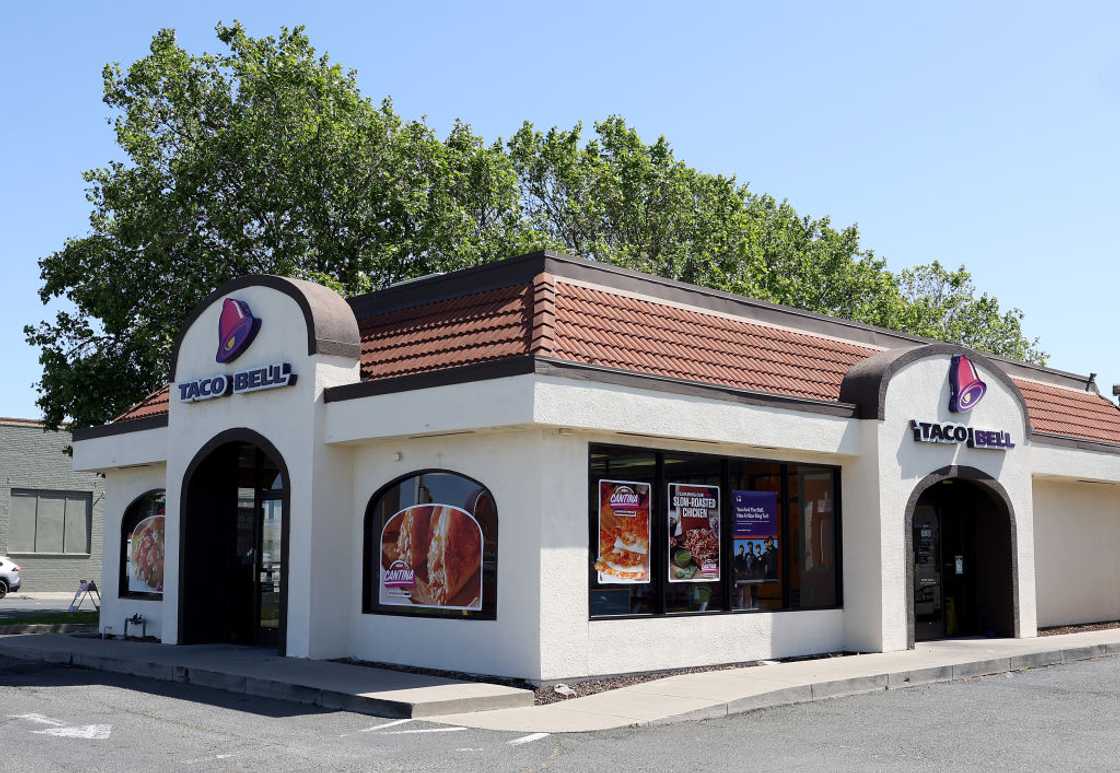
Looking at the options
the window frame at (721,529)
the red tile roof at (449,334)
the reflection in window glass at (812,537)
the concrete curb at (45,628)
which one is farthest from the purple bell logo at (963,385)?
the concrete curb at (45,628)

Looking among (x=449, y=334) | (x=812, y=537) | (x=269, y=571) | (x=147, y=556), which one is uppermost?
(x=449, y=334)

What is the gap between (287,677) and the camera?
13828 mm

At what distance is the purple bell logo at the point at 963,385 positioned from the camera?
18.9 meters

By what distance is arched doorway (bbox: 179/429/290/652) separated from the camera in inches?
717

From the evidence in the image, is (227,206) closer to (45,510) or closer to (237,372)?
Result: (237,372)

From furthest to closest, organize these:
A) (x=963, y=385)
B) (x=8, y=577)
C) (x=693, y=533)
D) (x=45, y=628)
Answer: (x=8, y=577) < (x=45, y=628) < (x=963, y=385) < (x=693, y=533)

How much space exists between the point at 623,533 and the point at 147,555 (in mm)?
9782

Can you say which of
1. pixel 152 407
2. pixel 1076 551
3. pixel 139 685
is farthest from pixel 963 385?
pixel 152 407

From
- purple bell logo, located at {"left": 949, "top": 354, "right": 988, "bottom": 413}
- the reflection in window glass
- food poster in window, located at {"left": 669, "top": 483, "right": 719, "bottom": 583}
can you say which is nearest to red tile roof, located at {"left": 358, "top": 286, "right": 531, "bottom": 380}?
food poster in window, located at {"left": 669, "top": 483, "right": 719, "bottom": 583}

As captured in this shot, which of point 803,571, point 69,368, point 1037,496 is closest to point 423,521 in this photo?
point 803,571

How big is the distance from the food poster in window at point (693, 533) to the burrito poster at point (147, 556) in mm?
9276

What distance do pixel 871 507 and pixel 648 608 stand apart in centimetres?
435

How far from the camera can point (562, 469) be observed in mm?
14180

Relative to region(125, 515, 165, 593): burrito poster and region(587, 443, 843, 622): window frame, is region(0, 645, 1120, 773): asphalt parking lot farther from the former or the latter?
region(125, 515, 165, 593): burrito poster
